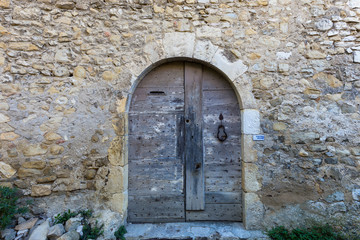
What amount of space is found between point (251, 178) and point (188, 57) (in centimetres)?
166

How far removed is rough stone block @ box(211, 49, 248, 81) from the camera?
7.72 ft

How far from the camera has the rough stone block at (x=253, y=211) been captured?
2.28m

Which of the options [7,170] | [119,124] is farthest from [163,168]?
[7,170]

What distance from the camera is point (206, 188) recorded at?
2490 millimetres

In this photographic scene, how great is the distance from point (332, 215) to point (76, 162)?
10.1ft

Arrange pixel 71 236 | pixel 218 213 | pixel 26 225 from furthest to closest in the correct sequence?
pixel 218 213
pixel 26 225
pixel 71 236

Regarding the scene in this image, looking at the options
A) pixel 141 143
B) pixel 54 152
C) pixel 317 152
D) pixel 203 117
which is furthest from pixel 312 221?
pixel 54 152

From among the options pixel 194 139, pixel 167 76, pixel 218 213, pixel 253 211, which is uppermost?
pixel 167 76

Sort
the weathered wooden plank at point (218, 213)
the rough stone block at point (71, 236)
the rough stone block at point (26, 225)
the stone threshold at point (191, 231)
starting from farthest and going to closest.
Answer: the weathered wooden plank at point (218, 213) → the stone threshold at point (191, 231) → the rough stone block at point (26, 225) → the rough stone block at point (71, 236)

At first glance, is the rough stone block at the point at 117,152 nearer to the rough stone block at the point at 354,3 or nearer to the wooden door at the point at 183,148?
the wooden door at the point at 183,148

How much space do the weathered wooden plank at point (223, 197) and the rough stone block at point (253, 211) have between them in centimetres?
17

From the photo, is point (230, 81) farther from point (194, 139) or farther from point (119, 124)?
point (119, 124)

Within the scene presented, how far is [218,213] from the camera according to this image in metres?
2.47

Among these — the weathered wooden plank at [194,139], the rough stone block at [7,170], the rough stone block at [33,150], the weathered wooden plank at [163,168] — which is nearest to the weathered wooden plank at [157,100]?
the weathered wooden plank at [194,139]
